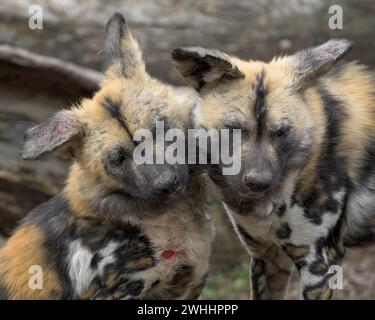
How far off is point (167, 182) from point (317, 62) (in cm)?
120

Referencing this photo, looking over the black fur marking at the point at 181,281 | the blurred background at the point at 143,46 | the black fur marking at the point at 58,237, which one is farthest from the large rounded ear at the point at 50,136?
the blurred background at the point at 143,46

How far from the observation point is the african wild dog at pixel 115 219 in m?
4.84

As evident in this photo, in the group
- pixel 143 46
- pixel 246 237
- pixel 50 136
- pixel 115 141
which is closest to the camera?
pixel 50 136

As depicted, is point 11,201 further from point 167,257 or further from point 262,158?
point 262,158

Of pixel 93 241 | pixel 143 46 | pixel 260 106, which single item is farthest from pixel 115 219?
pixel 143 46

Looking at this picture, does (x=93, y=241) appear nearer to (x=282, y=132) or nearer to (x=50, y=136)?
(x=50, y=136)

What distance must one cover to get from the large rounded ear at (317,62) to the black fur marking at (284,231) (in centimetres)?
85

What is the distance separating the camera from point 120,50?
17.5ft

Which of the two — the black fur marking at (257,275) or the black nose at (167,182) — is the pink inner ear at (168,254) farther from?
the black fur marking at (257,275)

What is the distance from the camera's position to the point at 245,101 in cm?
486

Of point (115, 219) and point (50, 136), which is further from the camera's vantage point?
point (115, 219)

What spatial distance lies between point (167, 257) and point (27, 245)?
0.90 m

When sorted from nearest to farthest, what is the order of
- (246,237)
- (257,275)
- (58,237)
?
1. (58,237)
2. (246,237)
3. (257,275)
